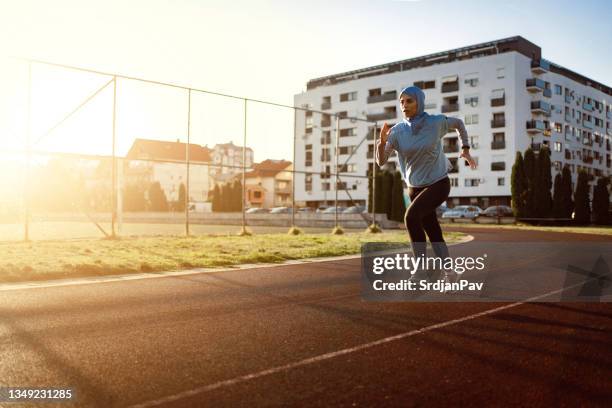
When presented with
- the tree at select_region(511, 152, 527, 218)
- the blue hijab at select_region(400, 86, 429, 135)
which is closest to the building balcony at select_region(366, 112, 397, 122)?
the tree at select_region(511, 152, 527, 218)

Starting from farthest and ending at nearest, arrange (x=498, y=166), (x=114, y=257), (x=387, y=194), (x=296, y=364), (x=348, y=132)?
(x=348, y=132) → (x=498, y=166) → (x=387, y=194) → (x=114, y=257) → (x=296, y=364)

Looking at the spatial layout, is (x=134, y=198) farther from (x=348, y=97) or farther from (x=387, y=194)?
(x=348, y=97)

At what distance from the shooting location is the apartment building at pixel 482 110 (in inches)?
2318

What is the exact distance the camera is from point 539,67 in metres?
59.9

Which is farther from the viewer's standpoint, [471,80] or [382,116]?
[382,116]

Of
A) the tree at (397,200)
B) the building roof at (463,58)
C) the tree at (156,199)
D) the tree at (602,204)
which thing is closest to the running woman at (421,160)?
the tree at (397,200)

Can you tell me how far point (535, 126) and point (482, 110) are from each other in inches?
239

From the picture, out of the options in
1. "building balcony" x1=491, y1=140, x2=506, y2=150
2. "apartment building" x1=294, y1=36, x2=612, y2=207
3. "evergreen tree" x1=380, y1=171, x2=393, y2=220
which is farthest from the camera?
"apartment building" x1=294, y1=36, x2=612, y2=207

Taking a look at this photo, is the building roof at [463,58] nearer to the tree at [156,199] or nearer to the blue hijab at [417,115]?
the tree at [156,199]

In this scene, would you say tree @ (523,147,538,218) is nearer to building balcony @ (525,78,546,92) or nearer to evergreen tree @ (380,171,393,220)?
evergreen tree @ (380,171,393,220)

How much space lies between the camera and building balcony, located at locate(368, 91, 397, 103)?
2638 inches

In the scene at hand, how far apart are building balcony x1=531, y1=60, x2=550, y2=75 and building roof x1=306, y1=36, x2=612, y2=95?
1.24 meters

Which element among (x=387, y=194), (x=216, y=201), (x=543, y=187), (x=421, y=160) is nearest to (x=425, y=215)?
(x=421, y=160)

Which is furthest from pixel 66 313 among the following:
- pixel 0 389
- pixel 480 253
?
pixel 480 253
